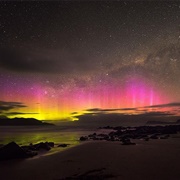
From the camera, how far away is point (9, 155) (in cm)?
1336

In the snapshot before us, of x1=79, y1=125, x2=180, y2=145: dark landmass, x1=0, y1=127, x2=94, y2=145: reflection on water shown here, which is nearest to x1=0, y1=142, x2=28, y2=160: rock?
x1=0, y1=127, x2=94, y2=145: reflection on water

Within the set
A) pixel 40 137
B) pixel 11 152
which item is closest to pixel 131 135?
pixel 40 137

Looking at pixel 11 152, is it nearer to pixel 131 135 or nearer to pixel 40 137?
pixel 131 135

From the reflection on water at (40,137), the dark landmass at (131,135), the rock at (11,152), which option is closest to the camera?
the rock at (11,152)

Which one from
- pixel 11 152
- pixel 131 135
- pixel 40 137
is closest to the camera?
pixel 11 152

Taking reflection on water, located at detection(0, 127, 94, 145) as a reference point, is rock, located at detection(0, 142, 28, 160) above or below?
above

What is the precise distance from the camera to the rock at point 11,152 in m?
13.2

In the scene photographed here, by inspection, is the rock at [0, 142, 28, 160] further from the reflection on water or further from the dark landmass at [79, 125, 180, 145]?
the dark landmass at [79, 125, 180, 145]

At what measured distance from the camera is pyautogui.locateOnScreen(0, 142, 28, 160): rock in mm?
13217

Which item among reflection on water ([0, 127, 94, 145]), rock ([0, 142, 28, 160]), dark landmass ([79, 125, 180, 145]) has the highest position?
rock ([0, 142, 28, 160])

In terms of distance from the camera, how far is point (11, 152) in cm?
1359

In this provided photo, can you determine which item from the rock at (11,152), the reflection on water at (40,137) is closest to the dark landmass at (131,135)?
the reflection on water at (40,137)

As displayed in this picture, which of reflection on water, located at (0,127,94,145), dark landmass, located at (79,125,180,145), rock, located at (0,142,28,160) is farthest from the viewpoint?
reflection on water, located at (0,127,94,145)

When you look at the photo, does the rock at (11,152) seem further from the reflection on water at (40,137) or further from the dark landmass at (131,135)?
the dark landmass at (131,135)
